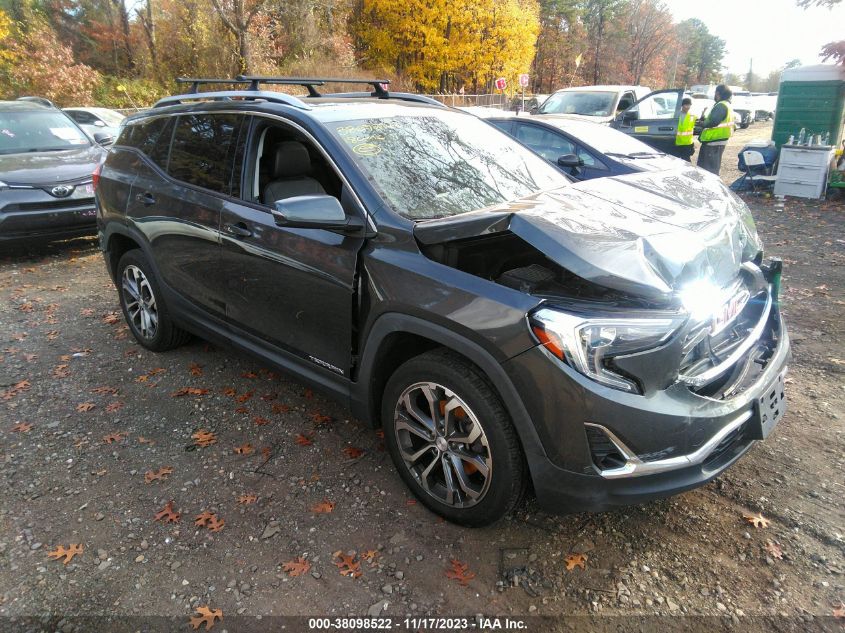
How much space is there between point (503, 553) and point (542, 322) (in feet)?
3.64

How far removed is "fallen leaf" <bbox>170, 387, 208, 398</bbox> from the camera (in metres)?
4.02

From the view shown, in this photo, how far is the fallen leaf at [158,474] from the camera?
10.3ft

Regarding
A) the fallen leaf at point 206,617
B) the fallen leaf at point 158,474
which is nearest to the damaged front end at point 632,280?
the fallen leaf at point 206,617

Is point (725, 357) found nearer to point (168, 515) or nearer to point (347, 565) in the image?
point (347, 565)

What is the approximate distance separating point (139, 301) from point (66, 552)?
2388 mm

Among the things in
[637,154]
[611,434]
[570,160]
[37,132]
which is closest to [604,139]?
[637,154]

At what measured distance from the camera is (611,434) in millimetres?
2133

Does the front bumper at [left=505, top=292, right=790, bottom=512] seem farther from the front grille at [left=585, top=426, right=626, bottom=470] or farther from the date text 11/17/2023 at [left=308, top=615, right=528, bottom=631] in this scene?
the date text 11/17/2023 at [left=308, top=615, right=528, bottom=631]

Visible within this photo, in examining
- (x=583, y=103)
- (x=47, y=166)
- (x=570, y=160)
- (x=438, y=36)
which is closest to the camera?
(x=570, y=160)

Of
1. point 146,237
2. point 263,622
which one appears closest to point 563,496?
point 263,622

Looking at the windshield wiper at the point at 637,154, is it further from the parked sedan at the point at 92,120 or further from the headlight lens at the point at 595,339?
the parked sedan at the point at 92,120

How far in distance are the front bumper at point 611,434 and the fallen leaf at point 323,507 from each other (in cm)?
111

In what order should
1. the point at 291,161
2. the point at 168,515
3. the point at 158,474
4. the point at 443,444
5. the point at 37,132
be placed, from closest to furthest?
1. the point at 443,444
2. the point at 168,515
3. the point at 158,474
4. the point at 291,161
5. the point at 37,132

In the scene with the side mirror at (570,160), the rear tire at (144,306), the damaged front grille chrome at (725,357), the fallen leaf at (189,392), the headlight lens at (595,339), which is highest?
the side mirror at (570,160)
